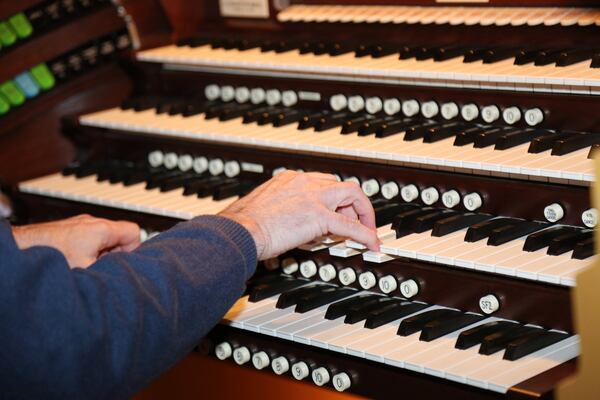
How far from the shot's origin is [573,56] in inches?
102

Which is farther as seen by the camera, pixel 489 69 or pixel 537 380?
pixel 489 69

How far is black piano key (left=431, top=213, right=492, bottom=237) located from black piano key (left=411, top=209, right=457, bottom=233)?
0.11ft

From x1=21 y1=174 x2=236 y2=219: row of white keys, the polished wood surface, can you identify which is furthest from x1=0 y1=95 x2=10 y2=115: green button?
the polished wood surface

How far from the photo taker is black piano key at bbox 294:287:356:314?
267 cm

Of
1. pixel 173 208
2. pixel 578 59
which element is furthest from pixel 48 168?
pixel 578 59

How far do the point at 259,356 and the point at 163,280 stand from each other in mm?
911

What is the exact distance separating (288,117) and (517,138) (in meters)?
0.77

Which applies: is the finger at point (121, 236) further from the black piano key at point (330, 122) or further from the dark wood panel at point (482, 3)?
the dark wood panel at point (482, 3)

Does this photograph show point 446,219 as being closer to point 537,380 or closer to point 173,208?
point 537,380

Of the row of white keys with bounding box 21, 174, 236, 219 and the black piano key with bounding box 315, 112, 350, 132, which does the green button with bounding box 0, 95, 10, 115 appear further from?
the black piano key with bounding box 315, 112, 350, 132

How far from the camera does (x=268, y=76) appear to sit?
10.8 ft

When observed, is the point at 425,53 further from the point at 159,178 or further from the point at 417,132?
the point at 159,178

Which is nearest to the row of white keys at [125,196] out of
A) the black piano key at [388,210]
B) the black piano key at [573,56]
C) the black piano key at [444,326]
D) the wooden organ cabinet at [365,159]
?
the wooden organ cabinet at [365,159]

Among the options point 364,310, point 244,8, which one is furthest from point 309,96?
point 364,310
